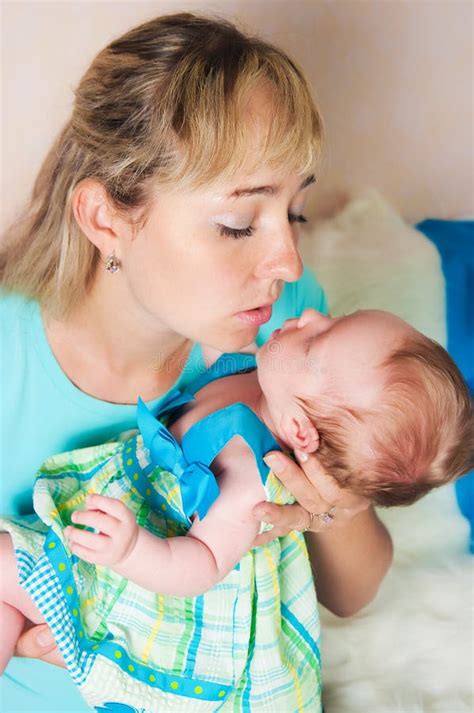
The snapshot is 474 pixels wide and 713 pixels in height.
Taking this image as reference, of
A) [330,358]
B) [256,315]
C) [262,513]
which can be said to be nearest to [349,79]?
[256,315]

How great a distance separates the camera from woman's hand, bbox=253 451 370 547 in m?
1.51

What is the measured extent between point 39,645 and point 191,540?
0.39 m

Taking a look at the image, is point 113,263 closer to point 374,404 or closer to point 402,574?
point 374,404

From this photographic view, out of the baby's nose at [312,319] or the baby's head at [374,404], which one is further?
the baby's nose at [312,319]

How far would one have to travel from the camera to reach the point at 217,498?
1543 millimetres

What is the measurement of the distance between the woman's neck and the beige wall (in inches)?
17.8

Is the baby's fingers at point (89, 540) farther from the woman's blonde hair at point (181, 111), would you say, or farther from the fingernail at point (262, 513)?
the woman's blonde hair at point (181, 111)

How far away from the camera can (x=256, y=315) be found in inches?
65.6

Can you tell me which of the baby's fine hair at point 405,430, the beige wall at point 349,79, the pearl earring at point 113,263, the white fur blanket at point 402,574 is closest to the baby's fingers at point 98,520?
the baby's fine hair at point 405,430

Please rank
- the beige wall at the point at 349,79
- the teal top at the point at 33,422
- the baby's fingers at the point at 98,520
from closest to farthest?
the baby's fingers at the point at 98,520 → the teal top at the point at 33,422 → the beige wall at the point at 349,79

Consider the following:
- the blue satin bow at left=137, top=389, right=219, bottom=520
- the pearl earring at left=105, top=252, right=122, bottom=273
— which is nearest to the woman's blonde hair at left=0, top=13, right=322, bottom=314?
the pearl earring at left=105, top=252, right=122, bottom=273

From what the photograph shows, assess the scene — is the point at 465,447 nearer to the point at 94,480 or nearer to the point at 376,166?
the point at 94,480

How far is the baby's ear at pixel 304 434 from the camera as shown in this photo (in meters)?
1.52

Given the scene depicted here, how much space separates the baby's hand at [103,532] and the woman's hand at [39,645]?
0.98 ft
